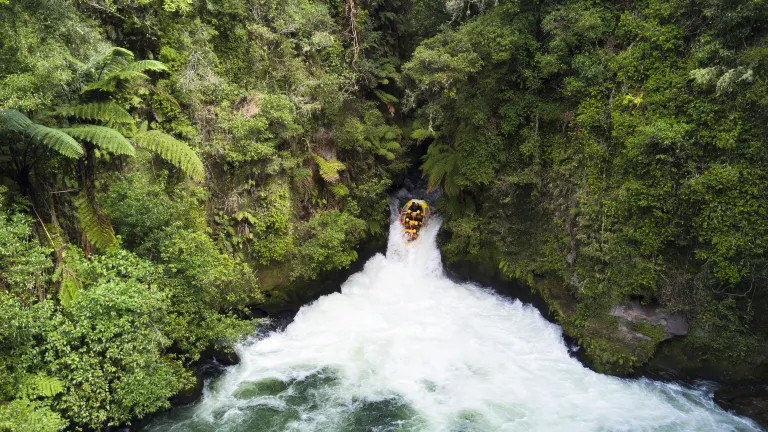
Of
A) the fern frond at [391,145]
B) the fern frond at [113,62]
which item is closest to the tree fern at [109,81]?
the fern frond at [113,62]

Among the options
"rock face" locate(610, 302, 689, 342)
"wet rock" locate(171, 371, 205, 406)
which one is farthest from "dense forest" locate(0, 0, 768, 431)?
"wet rock" locate(171, 371, 205, 406)

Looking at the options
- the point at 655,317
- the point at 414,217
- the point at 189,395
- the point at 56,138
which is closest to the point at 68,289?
the point at 56,138

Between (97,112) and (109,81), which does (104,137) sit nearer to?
(97,112)

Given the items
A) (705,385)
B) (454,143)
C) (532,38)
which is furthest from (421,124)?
(705,385)

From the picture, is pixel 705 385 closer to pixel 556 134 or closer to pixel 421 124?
pixel 556 134

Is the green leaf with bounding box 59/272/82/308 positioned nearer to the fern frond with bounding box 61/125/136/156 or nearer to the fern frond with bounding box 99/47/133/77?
the fern frond with bounding box 61/125/136/156

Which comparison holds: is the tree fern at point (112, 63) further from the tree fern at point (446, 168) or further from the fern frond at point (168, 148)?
the tree fern at point (446, 168)

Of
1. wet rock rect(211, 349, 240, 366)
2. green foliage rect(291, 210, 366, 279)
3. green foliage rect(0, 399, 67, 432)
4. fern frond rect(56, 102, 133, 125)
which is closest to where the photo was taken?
green foliage rect(0, 399, 67, 432)

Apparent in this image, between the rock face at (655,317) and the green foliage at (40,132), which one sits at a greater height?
the green foliage at (40,132)
